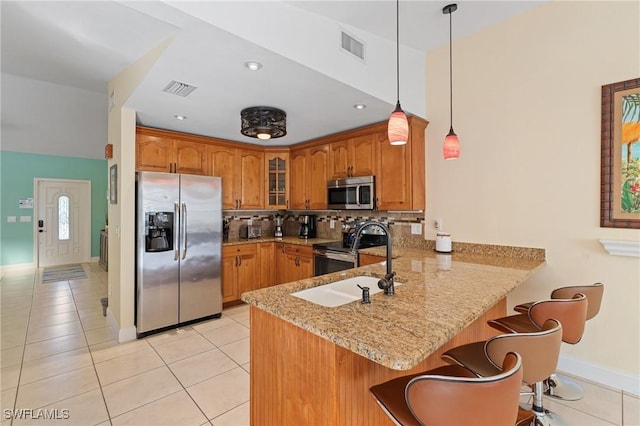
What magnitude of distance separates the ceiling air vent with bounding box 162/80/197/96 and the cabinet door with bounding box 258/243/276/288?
232 cm

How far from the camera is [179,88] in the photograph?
8.32 feet

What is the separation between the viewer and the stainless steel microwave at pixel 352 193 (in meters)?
3.56

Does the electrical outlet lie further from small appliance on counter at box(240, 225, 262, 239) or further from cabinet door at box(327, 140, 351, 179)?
→ small appliance on counter at box(240, 225, 262, 239)

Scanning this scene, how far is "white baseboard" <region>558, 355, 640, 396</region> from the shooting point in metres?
2.21

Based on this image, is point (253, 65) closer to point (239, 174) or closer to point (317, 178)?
point (317, 178)

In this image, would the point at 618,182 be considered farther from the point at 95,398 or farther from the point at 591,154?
the point at 95,398

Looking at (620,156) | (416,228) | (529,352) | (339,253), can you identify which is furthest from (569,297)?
A: (339,253)

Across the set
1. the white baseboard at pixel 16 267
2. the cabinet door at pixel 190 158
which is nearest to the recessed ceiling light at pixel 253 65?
the cabinet door at pixel 190 158

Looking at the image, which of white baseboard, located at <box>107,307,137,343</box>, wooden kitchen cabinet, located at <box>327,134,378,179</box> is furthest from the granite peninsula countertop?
white baseboard, located at <box>107,307,137,343</box>

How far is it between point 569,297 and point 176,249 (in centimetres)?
354

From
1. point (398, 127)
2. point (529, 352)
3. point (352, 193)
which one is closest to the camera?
point (529, 352)

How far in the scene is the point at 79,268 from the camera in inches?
258

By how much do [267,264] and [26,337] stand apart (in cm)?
270

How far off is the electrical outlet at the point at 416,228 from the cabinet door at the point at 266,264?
6.74 ft
